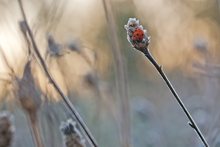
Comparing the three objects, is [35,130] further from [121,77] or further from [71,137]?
[121,77]

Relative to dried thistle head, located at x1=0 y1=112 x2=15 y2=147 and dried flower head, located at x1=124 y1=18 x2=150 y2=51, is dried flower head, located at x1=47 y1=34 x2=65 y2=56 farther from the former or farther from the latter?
dried flower head, located at x1=124 y1=18 x2=150 y2=51

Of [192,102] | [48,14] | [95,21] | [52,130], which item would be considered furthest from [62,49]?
[95,21]

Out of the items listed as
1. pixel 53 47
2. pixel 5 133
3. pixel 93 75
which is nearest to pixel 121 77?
pixel 53 47

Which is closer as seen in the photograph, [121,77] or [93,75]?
[121,77]

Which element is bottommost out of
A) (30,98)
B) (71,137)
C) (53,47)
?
(71,137)

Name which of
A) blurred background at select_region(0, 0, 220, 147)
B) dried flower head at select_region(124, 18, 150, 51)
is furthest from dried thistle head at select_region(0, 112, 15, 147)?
dried flower head at select_region(124, 18, 150, 51)

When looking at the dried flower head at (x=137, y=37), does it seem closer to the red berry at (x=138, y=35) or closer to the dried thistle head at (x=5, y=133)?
the red berry at (x=138, y=35)

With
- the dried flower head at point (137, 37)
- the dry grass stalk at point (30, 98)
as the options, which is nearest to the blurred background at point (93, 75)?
the dry grass stalk at point (30, 98)

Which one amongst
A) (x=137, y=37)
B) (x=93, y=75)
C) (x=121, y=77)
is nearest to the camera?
(x=137, y=37)

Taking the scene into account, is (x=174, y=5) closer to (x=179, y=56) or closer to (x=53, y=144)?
(x=179, y=56)
